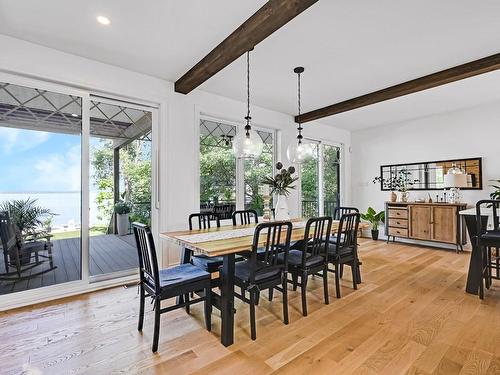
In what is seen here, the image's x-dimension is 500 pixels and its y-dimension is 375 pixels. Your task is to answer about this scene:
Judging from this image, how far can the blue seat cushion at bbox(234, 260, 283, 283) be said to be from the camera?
226 centimetres

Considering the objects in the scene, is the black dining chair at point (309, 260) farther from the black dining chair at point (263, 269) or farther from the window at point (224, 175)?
the window at point (224, 175)

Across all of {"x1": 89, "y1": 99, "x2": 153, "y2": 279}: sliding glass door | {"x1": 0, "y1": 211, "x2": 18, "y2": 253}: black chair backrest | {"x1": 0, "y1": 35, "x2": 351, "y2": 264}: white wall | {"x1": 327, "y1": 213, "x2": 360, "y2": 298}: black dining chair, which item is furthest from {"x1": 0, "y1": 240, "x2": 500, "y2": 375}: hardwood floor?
{"x1": 0, "y1": 35, "x2": 351, "y2": 264}: white wall

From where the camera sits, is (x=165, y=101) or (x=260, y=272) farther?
(x=165, y=101)

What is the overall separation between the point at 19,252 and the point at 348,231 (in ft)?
12.0

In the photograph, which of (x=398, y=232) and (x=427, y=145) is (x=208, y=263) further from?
(x=427, y=145)

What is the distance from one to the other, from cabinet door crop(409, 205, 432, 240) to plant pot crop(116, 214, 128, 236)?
17.4ft

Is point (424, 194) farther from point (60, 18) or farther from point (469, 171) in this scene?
point (60, 18)

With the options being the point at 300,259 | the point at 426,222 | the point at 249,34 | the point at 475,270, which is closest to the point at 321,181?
the point at 426,222

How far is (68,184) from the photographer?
3156mm

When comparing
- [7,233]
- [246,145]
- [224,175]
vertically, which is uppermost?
[246,145]

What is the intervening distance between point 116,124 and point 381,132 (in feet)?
18.7

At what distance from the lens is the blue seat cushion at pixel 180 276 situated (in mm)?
2096

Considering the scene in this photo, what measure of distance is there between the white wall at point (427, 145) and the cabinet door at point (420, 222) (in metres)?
0.54

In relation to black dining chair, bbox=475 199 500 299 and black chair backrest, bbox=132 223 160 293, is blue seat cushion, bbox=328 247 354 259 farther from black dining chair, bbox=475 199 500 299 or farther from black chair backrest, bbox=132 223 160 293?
black chair backrest, bbox=132 223 160 293
